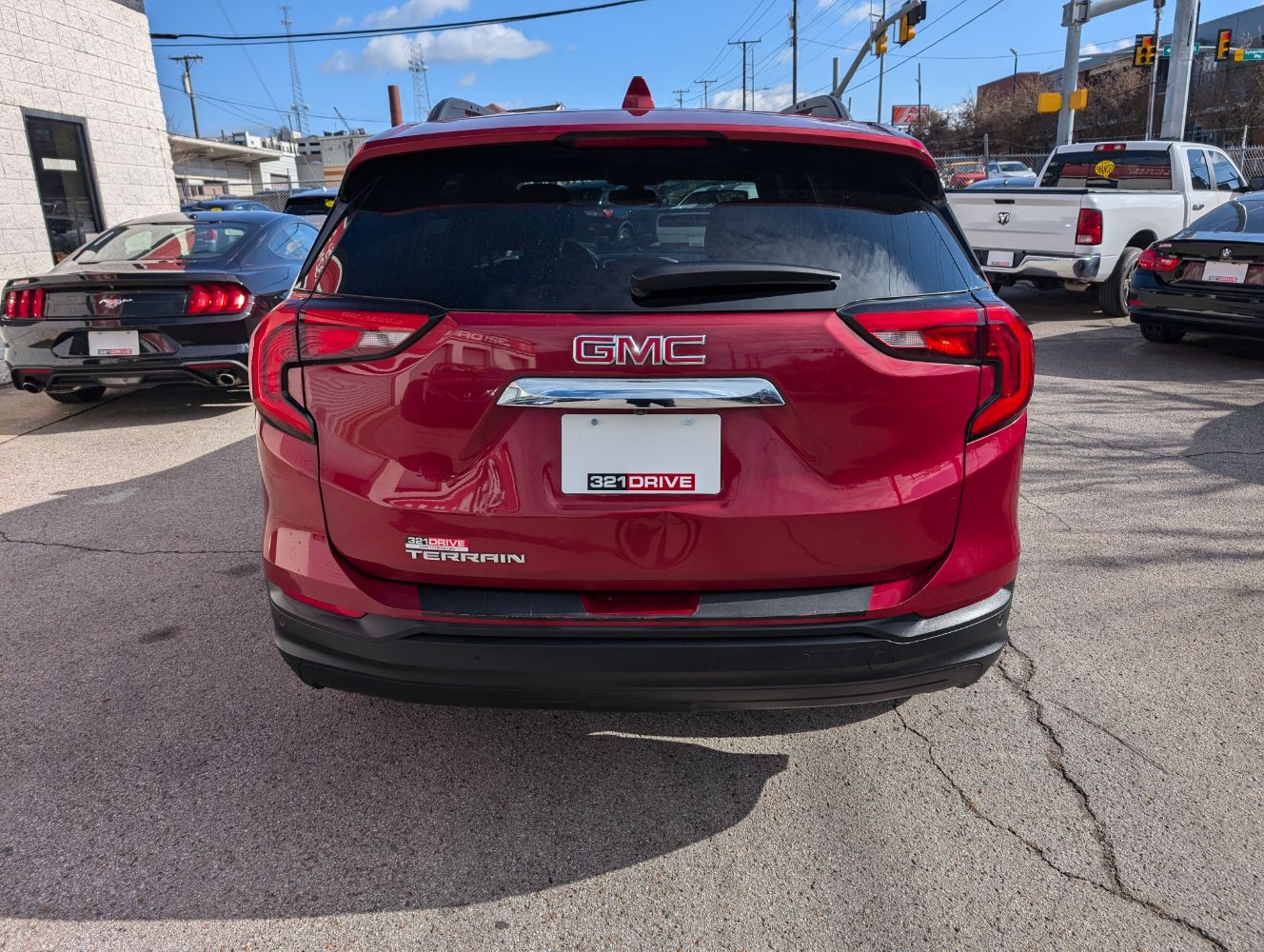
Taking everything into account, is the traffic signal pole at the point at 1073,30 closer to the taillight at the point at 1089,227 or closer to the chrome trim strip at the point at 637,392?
the taillight at the point at 1089,227

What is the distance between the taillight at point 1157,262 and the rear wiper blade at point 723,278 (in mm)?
8011

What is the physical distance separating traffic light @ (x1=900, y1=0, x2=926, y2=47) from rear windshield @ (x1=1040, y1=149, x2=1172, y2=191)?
43.5 ft

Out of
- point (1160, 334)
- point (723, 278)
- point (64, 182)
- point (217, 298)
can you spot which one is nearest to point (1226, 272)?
point (1160, 334)

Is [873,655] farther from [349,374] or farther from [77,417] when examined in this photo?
[77,417]

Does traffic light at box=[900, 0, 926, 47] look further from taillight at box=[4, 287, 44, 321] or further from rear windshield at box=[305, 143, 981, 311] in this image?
rear windshield at box=[305, 143, 981, 311]

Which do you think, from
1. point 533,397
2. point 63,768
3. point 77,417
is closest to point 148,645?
point 63,768

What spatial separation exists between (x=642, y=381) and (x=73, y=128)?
1265cm

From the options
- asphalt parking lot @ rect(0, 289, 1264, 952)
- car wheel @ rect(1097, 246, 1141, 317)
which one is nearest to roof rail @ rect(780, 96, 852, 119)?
asphalt parking lot @ rect(0, 289, 1264, 952)

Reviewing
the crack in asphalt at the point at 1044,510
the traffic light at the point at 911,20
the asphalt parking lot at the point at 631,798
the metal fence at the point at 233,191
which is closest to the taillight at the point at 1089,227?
the crack in asphalt at the point at 1044,510

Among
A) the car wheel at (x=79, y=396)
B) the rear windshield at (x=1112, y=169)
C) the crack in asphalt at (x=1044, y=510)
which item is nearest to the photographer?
the crack in asphalt at (x=1044, y=510)

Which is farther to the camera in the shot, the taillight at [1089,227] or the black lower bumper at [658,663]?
the taillight at [1089,227]

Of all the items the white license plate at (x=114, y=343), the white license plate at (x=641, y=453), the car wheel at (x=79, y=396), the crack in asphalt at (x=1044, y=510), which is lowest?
the crack in asphalt at (x=1044, y=510)

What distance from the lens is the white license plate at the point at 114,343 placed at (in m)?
6.41

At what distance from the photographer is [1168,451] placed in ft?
19.0
